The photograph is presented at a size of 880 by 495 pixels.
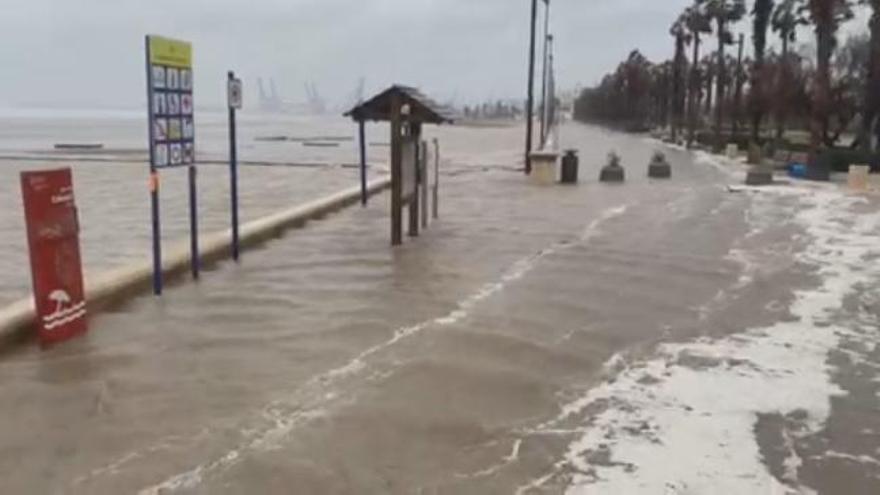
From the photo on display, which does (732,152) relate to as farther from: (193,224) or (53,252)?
(53,252)

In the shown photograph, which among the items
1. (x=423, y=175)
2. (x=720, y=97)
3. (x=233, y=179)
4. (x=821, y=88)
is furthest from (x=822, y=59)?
(x=233, y=179)

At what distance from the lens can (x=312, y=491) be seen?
4.97 metres

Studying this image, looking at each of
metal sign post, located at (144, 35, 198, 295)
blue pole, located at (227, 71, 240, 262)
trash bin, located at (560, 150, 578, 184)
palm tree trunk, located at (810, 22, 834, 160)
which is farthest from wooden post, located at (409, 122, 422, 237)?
palm tree trunk, located at (810, 22, 834, 160)

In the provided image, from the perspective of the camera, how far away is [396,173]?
13.0 meters

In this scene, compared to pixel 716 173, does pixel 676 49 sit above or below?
above

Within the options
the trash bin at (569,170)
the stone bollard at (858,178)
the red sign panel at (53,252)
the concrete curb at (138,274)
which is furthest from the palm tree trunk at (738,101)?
the red sign panel at (53,252)

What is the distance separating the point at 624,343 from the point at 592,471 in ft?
9.43

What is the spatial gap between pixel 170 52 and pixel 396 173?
13.8ft

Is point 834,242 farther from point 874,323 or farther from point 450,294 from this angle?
point 450,294

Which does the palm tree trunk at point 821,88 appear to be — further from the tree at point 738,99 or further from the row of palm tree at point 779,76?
the tree at point 738,99

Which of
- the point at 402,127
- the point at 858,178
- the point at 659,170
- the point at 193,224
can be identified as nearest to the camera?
the point at 193,224

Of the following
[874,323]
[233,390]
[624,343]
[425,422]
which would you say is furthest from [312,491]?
[874,323]

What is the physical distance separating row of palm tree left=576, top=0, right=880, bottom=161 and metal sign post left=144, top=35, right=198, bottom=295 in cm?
2382

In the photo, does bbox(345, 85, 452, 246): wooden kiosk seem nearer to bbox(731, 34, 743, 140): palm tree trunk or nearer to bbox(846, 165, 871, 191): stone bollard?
bbox(846, 165, 871, 191): stone bollard
